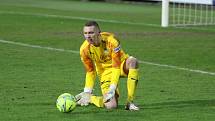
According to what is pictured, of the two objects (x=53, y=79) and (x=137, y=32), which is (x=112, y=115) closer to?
(x=53, y=79)

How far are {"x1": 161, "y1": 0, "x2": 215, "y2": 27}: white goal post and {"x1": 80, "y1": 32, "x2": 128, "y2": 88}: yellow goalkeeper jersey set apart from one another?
16089mm

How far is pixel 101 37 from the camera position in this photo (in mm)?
9555

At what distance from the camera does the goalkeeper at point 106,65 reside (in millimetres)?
9344

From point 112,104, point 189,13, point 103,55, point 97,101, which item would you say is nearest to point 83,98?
point 97,101

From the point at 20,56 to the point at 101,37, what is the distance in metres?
7.02

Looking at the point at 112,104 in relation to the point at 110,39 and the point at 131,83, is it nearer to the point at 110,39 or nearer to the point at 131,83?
the point at 131,83

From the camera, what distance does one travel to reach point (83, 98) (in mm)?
9758

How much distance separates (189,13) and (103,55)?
22.1m

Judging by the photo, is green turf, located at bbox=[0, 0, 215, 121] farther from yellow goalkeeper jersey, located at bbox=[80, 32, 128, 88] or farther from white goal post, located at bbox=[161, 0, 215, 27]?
white goal post, located at bbox=[161, 0, 215, 27]

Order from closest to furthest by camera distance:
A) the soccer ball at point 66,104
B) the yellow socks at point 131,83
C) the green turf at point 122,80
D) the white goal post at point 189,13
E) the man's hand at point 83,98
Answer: the soccer ball at point 66,104
the green turf at point 122,80
the yellow socks at point 131,83
the man's hand at point 83,98
the white goal post at point 189,13

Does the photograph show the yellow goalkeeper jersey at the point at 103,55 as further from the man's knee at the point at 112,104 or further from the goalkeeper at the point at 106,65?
the man's knee at the point at 112,104

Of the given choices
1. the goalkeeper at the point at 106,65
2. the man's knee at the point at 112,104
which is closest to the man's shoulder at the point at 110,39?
the goalkeeper at the point at 106,65

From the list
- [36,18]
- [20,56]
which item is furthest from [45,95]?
[36,18]

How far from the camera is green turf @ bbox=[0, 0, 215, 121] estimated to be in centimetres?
927
